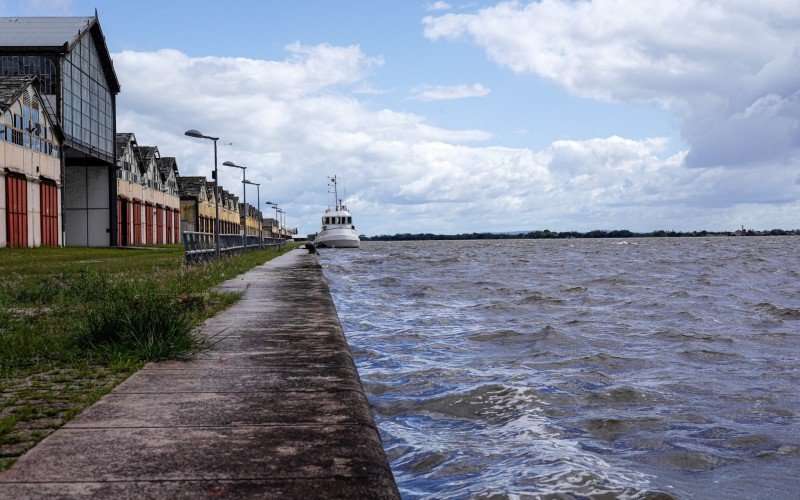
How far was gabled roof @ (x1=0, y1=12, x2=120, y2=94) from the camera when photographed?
128 ft

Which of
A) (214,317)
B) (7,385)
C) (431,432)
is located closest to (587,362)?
(431,432)

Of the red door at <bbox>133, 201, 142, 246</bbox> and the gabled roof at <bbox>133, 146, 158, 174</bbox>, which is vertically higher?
the gabled roof at <bbox>133, 146, 158, 174</bbox>

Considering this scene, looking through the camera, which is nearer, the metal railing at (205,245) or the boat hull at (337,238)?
the metal railing at (205,245)

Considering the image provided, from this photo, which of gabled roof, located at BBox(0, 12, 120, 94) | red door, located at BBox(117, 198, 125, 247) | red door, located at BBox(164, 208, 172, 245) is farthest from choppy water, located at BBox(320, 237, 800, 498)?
red door, located at BBox(164, 208, 172, 245)

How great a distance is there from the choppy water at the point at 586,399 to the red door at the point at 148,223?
46019mm

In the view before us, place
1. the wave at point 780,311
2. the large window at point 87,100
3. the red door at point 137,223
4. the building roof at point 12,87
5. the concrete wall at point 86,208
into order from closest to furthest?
1. the wave at point 780,311
2. the building roof at point 12,87
3. the large window at point 87,100
4. the concrete wall at point 86,208
5. the red door at point 137,223

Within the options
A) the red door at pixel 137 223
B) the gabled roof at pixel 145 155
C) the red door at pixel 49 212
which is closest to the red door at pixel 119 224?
the red door at pixel 137 223

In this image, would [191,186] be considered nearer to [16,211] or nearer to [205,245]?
[16,211]

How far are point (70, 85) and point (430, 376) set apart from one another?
39.2 metres

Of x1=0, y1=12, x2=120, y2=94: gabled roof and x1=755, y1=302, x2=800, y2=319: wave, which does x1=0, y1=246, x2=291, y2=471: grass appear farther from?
x1=0, y1=12, x2=120, y2=94: gabled roof

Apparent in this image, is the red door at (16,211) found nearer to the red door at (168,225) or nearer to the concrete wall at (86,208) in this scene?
the concrete wall at (86,208)

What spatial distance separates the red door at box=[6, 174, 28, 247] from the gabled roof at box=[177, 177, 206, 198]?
142 feet

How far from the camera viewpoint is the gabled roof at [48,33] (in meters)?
39.0

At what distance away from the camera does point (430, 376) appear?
8.38 m
